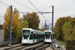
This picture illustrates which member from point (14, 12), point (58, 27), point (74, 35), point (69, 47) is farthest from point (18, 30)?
point (69, 47)

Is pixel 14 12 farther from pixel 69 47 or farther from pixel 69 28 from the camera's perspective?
pixel 69 47

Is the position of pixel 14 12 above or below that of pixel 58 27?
above

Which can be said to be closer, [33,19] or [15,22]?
[15,22]

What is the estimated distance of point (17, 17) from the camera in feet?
127

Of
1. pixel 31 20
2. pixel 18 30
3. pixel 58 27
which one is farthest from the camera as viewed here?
pixel 31 20

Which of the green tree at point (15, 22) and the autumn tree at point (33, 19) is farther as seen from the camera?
the autumn tree at point (33, 19)

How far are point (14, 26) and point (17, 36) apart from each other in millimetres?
4929

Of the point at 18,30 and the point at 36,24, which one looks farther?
the point at 36,24

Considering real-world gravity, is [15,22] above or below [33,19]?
below

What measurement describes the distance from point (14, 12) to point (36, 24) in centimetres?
3055

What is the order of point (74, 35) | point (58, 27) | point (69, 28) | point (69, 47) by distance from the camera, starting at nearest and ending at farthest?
point (69, 47)
point (74, 35)
point (69, 28)
point (58, 27)

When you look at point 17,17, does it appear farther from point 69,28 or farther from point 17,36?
point 69,28

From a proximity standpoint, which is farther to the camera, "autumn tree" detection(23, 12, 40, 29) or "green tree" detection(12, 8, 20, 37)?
"autumn tree" detection(23, 12, 40, 29)

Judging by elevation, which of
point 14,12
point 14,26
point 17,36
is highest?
point 14,12
